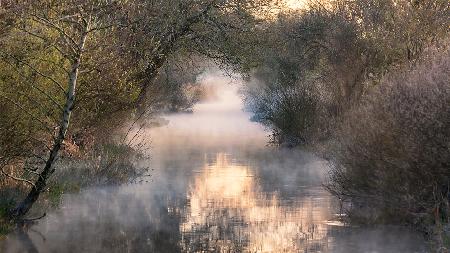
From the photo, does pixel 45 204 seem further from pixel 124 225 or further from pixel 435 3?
pixel 435 3

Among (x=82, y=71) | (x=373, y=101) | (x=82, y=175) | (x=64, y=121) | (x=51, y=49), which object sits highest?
(x=51, y=49)

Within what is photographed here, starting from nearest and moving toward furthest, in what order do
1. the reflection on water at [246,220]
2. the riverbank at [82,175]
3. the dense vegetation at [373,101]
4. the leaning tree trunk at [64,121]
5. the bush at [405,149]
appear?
the bush at [405,149]
the dense vegetation at [373,101]
the leaning tree trunk at [64,121]
the reflection on water at [246,220]
the riverbank at [82,175]

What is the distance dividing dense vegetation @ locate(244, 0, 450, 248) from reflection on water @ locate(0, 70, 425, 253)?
0.89 metres

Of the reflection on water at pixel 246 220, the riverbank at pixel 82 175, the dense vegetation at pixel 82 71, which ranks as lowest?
the reflection on water at pixel 246 220

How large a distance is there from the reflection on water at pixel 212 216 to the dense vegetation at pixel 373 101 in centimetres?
89

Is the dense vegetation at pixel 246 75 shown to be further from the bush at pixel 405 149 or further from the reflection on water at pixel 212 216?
the reflection on water at pixel 212 216

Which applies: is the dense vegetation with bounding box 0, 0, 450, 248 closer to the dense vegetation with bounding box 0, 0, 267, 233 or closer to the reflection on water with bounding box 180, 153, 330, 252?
the dense vegetation with bounding box 0, 0, 267, 233

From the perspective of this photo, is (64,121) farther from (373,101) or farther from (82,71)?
(373,101)

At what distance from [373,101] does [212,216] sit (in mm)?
4940

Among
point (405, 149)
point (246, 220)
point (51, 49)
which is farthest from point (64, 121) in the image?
point (405, 149)

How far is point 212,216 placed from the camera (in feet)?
57.2

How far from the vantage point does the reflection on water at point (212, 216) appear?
1423cm

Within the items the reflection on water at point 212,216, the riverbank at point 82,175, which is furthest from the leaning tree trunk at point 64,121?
the riverbank at point 82,175

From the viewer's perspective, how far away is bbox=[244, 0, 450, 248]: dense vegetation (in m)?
12.9
